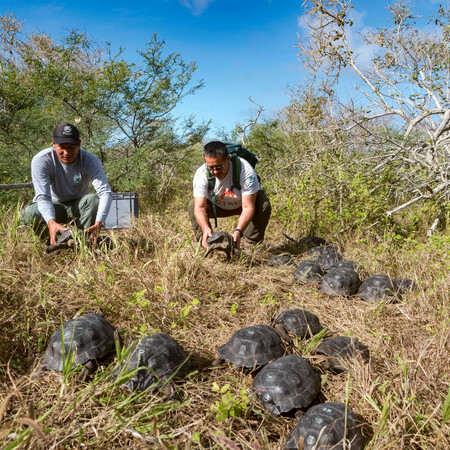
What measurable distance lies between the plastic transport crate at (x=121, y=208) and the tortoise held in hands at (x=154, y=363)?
371 centimetres

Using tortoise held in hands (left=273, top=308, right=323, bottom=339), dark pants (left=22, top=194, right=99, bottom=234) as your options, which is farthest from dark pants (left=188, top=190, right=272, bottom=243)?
tortoise held in hands (left=273, top=308, right=323, bottom=339)

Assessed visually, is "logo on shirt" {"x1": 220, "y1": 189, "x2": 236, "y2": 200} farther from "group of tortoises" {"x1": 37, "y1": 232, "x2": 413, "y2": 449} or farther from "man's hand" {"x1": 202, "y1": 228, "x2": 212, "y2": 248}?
"group of tortoises" {"x1": 37, "y1": 232, "x2": 413, "y2": 449}

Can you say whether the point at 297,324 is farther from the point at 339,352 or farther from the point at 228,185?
the point at 228,185

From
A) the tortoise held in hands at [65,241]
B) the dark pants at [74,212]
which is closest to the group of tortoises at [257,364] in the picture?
the tortoise held in hands at [65,241]

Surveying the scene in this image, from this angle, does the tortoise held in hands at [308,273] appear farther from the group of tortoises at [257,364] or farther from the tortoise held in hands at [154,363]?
the tortoise held in hands at [154,363]

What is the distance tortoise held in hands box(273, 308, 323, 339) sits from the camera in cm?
293

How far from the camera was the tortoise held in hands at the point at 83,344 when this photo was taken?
7.81ft

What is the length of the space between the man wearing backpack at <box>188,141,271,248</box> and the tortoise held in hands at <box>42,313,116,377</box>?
72.7 inches

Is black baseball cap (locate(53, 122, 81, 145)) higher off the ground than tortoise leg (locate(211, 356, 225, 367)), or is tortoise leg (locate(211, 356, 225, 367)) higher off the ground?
black baseball cap (locate(53, 122, 81, 145))

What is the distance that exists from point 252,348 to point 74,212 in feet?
11.0

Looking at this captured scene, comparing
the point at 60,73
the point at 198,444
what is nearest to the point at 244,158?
the point at 198,444

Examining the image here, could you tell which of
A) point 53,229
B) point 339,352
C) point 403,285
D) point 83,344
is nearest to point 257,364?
point 339,352

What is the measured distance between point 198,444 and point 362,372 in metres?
1.07

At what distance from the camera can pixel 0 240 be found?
3521 mm
